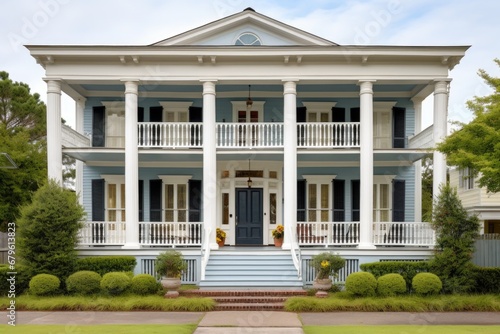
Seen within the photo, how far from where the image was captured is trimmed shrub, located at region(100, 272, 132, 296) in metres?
15.1

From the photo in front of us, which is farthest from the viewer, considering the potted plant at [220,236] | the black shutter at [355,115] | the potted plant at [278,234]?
the black shutter at [355,115]

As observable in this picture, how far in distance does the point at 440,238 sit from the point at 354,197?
239 inches

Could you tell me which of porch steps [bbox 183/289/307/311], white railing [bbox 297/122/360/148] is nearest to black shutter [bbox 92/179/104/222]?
porch steps [bbox 183/289/307/311]

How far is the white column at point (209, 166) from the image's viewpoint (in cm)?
1816

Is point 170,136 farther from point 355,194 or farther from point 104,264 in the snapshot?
point 355,194

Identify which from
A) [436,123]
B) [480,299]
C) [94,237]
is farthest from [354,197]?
[94,237]

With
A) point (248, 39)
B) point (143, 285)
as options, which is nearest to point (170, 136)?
point (248, 39)

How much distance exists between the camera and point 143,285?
609 inches

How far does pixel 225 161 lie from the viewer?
21.6 meters

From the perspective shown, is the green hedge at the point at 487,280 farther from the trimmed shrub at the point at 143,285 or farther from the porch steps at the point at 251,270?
the trimmed shrub at the point at 143,285

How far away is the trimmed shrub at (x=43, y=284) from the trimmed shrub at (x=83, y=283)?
39cm

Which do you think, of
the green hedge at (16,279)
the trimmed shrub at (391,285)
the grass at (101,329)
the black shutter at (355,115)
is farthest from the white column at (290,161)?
the green hedge at (16,279)

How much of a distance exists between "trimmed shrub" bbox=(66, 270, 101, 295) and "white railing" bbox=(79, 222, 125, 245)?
8.26 ft

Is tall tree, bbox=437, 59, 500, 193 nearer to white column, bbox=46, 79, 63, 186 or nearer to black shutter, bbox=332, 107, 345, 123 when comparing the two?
black shutter, bbox=332, 107, 345, 123
